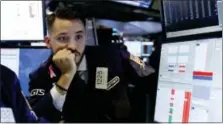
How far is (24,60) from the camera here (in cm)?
149

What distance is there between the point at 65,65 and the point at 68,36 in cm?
14

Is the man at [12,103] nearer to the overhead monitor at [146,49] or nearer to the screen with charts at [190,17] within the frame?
the screen with charts at [190,17]

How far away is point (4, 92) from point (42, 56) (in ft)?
1.07

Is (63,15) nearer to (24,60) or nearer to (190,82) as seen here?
(24,60)

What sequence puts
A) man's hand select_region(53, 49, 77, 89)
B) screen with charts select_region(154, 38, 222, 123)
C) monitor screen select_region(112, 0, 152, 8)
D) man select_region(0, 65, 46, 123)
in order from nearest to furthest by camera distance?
screen with charts select_region(154, 38, 222, 123) → man select_region(0, 65, 46, 123) → man's hand select_region(53, 49, 77, 89) → monitor screen select_region(112, 0, 152, 8)

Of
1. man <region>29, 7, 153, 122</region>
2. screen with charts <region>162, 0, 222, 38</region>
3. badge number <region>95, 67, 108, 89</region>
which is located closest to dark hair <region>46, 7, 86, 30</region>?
man <region>29, 7, 153, 122</region>

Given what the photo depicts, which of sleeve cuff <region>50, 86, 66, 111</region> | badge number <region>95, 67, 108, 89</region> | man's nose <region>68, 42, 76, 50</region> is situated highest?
man's nose <region>68, 42, 76, 50</region>

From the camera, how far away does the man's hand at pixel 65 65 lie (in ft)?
4.52

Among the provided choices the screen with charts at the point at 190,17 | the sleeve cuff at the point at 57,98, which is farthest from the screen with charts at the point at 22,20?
the screen with charts at the point at 190,17

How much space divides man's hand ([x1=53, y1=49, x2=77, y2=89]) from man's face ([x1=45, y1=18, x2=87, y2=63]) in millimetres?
28

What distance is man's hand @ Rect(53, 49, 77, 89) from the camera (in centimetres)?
138

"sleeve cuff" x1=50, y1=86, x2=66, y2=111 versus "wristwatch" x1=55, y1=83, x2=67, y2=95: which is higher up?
"wristwatch" x1=55, y1=83, x2=67, y2=95

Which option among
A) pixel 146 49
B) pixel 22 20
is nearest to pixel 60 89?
pixel 22 20

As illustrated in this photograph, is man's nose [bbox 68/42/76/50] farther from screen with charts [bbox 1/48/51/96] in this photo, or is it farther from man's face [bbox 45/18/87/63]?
screen with charts [bbox 1/48/51/96]
